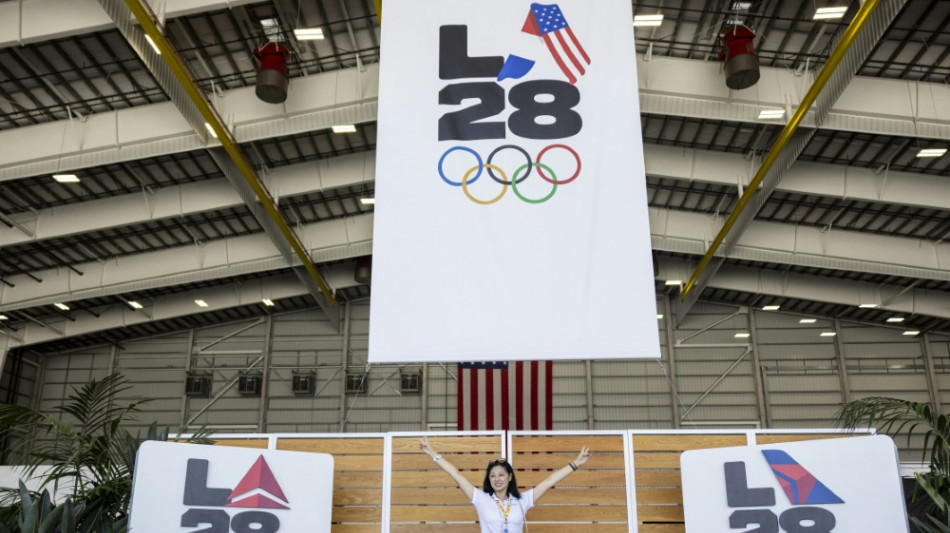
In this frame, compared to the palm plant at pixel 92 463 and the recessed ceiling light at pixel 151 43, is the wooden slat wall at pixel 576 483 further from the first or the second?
the recessed ceiling light at pixel 151 43

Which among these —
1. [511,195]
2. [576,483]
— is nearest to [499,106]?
[511,195]

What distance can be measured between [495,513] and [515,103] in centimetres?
248

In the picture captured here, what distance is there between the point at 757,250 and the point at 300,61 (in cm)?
1005

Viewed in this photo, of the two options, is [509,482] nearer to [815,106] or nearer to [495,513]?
[495,513]

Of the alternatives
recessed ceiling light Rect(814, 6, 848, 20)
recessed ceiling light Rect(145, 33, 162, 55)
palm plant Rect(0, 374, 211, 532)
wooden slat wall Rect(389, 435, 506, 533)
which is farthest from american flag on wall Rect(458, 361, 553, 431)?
recessed ceiling light Rect(814, 6, 848, 20)

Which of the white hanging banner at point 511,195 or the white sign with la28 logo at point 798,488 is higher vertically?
the white hanging banner at point 511,195

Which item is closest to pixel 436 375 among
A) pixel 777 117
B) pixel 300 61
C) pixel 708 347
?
pixel 708 347

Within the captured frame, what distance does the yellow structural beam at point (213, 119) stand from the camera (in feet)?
31.5

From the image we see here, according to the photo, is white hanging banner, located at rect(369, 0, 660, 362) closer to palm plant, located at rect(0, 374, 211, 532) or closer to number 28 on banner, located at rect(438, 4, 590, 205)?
number 28 on banner, located at rect(438, 4, 590, 205)

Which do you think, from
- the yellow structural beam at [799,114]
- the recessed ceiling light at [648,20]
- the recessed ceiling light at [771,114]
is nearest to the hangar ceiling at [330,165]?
the recessed ceiling light at [771,114]

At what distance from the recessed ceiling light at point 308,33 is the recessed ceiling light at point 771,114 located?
682 centimetres

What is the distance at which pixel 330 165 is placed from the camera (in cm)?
1475

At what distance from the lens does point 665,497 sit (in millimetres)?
5598

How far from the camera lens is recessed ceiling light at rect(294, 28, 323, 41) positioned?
35.7ft
